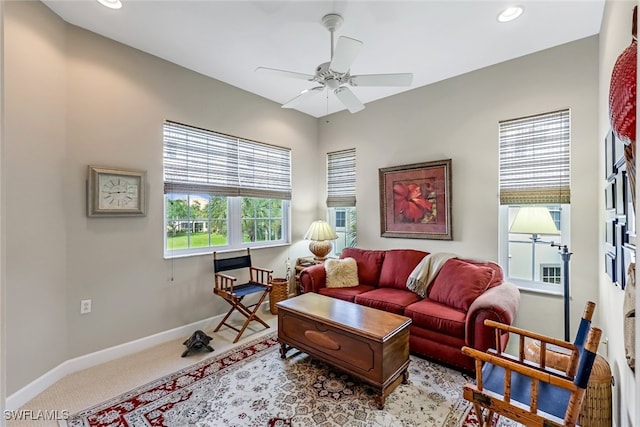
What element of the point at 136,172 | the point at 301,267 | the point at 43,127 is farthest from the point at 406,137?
the point at 43,127

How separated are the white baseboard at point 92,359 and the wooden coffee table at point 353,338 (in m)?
1.26

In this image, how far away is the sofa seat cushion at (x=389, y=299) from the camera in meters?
2.92

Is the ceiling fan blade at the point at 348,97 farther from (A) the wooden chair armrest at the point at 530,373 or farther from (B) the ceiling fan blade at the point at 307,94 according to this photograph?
(A) the wooden chair armrest at the point at 530,373

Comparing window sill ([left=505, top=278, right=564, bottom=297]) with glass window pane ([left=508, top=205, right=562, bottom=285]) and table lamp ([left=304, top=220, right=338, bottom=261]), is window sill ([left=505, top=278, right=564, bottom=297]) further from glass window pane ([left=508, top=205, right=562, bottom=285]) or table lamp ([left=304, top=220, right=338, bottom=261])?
table lamp ([left=304, top=220, right=338, bottom=261])

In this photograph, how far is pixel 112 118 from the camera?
2768 mm

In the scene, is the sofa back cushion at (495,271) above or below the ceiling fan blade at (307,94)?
below

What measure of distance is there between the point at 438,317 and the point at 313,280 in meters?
1.47

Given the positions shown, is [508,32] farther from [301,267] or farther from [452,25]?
[301,267]

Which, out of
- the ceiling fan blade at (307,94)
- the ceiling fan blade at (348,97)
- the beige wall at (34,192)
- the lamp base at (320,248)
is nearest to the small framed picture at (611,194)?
the ceiling fan blade at (348,97)

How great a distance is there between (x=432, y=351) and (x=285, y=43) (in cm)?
314

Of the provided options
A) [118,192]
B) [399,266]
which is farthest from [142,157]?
[399,266]

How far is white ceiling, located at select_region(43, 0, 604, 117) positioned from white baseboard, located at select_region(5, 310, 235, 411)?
2.90 meters

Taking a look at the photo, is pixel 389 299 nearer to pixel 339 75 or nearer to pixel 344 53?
pixel 339 75

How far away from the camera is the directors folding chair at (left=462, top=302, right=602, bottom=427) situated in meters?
1.31
